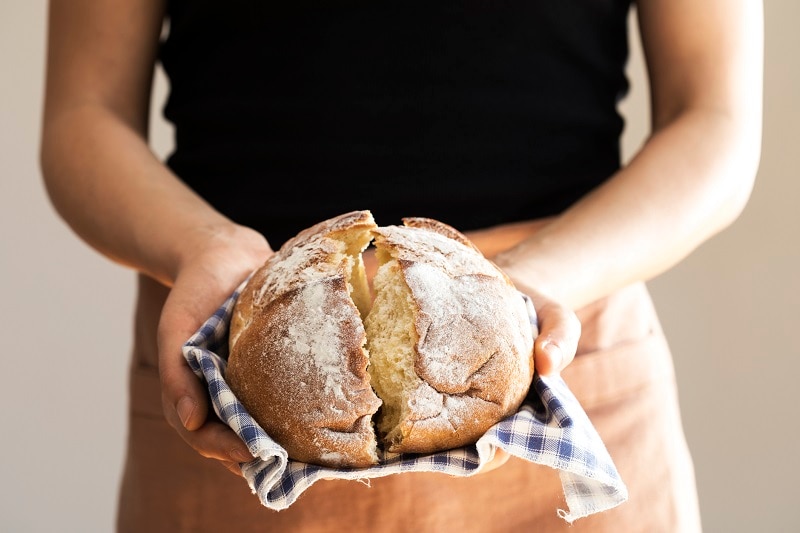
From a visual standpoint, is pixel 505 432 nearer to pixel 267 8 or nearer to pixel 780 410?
pixel 267 8

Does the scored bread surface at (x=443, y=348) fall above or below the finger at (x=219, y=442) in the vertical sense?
above

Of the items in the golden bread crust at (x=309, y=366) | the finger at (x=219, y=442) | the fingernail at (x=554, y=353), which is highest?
the fingernail at (x=554, y=353)

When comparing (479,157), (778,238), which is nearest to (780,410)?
(778,238)

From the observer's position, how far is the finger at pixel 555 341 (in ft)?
3.10

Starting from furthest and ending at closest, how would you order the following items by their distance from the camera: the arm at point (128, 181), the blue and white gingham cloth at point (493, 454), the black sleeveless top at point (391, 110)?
the black sleeveless top at point (391, 110) < the arm at point (128, 181) < the blue and white gingham cloth at point (493, 454)

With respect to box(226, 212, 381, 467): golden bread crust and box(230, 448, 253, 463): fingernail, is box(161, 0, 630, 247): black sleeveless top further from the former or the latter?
box(230, 448, 253, 463): fingernail

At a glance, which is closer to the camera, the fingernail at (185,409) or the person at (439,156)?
the fingernail at (185,409)

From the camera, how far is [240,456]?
90cm

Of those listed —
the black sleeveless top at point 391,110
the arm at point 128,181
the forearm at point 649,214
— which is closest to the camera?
the arm at point 128,181

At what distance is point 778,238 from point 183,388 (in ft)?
6.30

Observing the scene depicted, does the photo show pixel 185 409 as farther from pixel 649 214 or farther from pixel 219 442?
pixel 649 214

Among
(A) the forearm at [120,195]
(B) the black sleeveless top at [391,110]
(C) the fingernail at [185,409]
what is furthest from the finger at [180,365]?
(B) the black sleeveless top at [391,110]

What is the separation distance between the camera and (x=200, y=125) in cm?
138

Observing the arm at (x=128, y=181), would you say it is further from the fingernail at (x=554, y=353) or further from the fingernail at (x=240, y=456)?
the fingernail at (x=554, y=353)
